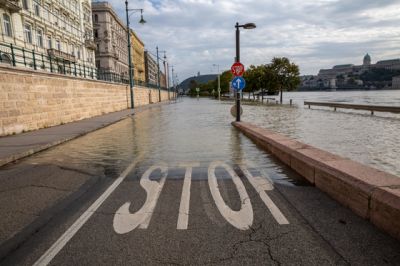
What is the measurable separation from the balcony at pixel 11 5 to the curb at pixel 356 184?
33269 millimetres

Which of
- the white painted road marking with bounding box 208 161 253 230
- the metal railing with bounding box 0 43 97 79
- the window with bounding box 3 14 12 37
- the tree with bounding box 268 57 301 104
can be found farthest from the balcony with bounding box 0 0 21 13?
the tree with bounding box 268 57 301 104

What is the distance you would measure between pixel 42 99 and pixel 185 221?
1425cm

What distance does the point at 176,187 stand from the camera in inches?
213

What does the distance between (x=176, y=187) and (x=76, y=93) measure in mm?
17455

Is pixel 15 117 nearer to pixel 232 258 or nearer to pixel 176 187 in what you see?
pixel 176 187

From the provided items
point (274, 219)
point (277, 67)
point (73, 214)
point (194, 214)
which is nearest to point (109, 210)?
point (73, 214)

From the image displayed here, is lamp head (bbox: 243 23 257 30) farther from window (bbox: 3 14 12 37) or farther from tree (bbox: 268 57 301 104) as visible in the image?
tree (bbox: 268 57 301 104)

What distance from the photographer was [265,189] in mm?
5203

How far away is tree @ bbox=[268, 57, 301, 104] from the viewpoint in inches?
2126

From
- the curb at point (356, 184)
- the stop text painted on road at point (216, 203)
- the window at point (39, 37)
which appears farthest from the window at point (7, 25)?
the curb at point (356, 184)

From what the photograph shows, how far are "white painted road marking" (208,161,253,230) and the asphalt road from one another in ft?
0.05

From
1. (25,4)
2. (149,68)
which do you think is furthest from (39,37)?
(149,68)

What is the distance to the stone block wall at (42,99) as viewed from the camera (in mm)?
12383

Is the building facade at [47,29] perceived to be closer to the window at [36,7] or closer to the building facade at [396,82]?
the window at [36,7]
